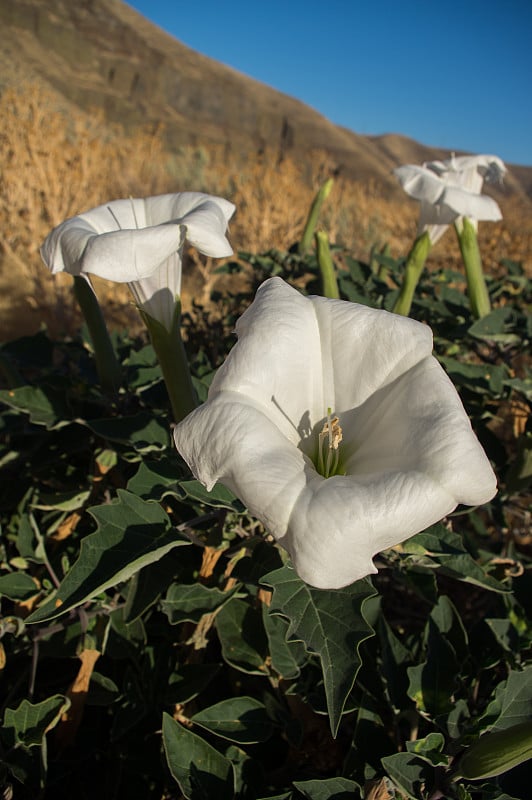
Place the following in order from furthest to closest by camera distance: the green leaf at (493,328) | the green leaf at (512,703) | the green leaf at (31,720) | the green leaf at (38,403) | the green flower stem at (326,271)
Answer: the green leaf at (493,328), the green flower stem at (326,271), the green leaf at (38,403), the green leaf at (31,720), the green leaf at (512,703)

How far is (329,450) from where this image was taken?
3.18 feet

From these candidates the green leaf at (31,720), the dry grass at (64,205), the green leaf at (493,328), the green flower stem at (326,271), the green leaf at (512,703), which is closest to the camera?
the green leaf at (512,703)

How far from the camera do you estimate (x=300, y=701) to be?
4.32ft

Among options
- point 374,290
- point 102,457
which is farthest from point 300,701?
point 374,290

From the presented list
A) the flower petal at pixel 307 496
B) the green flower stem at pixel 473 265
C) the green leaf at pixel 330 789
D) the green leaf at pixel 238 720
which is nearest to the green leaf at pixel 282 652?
the green leaf at pixel 238 720

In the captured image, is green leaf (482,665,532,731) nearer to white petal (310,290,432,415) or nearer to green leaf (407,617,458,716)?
green leaf (407,617,458,716)

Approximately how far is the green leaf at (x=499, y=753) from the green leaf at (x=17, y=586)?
3.26 feet

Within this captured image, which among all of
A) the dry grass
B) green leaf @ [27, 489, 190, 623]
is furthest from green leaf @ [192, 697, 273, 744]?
the dry grass

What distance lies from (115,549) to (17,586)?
0.47m

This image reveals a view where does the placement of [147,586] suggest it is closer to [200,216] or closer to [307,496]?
[307,496]

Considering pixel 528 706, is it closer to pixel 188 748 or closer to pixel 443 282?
pixel 188 748

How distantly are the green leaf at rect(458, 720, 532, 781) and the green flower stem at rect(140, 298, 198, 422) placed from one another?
85cm

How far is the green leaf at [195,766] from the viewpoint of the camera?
1.06 metres

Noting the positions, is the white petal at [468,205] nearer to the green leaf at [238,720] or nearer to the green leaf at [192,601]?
the green leaf at [192,601]
